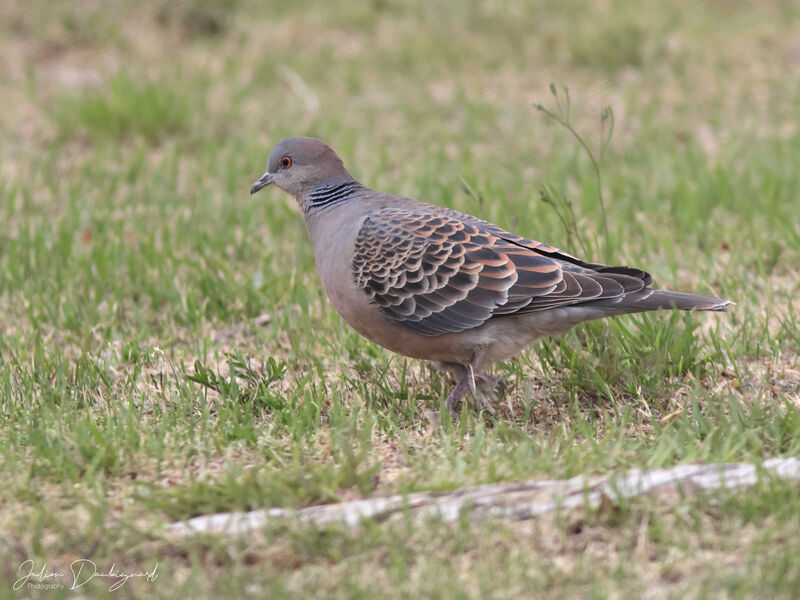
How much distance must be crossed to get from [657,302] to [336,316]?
1800mm

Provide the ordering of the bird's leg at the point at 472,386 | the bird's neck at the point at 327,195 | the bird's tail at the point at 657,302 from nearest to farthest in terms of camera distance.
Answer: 1. the bird's tail at the point at 657,302
2. the bird's leg at the point at 472,386
3. the bird's neck at the point at 327,195

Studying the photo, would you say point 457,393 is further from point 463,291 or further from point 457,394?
point 463,291

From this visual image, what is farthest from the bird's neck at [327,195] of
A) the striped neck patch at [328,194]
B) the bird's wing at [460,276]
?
the bird's wing at [460,276]

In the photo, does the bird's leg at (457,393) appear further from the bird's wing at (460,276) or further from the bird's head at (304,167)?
the bird's head at (304,167)

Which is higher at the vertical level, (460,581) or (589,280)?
(589,280)

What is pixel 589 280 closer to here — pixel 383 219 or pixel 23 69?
pixel 383 219

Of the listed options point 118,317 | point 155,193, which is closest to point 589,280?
point 118,317

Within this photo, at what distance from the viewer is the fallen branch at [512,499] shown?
303 cm

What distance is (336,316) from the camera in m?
5.24

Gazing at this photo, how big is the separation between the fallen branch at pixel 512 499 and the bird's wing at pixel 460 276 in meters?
1.06

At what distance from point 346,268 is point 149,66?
221 inches

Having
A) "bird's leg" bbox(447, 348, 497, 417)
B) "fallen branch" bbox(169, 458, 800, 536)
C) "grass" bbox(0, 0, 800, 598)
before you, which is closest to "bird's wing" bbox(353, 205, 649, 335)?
"bird's leg" bbox(447, 348, 497, 417)

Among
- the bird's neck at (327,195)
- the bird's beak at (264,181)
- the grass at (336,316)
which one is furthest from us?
the bird's beak at (264,181)

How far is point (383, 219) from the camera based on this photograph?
4387 mm
